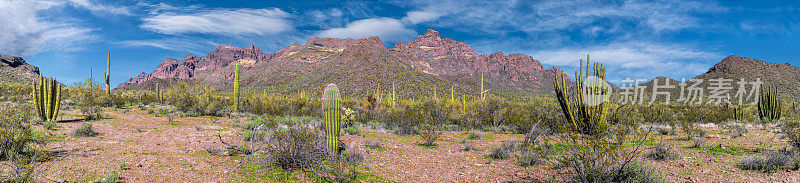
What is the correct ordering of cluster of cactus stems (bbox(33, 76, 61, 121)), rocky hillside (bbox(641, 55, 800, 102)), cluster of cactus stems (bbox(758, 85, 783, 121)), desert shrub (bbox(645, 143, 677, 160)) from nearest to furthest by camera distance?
1. desert shrub (bbox(645, 143, 677, 160))
2. cluster of cactus stems (bbox(33, 76, 61, 121))
3. cluster of cactus stems (bbox(758, 85, 783, 121))
4. rocky hillside (bbox(641, 55, 800, 102))

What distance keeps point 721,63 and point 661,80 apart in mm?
15908

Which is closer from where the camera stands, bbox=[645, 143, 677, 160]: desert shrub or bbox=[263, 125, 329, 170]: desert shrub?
bbox=[263, 125, 329, 170]: desert shrub

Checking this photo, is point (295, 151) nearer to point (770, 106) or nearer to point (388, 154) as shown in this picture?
point (388, 154)

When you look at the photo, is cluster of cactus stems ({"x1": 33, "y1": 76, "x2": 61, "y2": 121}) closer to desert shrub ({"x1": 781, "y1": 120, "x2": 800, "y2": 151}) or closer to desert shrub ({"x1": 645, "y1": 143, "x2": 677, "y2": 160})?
desert shrub ({"x1": 645, "y1": 143, "x2": 677, "y2": 160})

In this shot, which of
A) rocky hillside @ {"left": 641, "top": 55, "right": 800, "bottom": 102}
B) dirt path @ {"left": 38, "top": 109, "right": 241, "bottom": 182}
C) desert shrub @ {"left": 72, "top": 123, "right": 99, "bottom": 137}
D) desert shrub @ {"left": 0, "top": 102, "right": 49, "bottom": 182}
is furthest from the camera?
rocky hillside @ {"left": 641, "top": 55, "right": 800, "bottom": 102}

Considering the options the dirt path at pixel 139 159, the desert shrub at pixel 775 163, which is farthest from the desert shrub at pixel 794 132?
the dirt path at pixel 139 159

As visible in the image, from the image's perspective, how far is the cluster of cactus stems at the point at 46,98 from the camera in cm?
1257

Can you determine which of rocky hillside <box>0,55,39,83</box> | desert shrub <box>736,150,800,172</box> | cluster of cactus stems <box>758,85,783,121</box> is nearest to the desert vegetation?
desert shrub <box>736,150,800,172</box>

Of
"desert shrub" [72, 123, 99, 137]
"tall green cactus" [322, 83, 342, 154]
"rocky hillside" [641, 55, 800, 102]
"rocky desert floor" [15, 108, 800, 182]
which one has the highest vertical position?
"rocky hillside" [641, 55, 800, 102]

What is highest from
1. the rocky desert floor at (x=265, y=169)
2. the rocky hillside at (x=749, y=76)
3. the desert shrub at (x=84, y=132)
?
the rocky hillside at (x=749, y=76)

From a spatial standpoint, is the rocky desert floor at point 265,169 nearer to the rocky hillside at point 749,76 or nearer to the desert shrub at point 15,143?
the desert shrub at point 15,143

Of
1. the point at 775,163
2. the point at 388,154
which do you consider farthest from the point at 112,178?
the point at 775,163

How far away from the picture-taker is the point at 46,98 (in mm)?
12758

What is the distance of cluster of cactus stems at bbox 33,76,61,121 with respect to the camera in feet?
41.2
